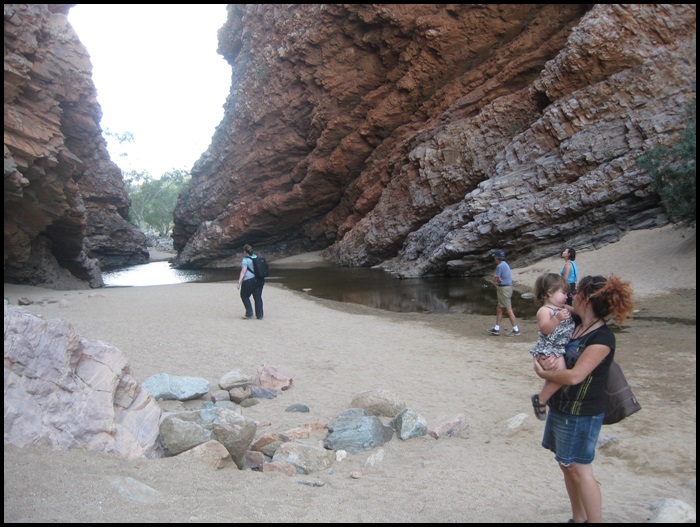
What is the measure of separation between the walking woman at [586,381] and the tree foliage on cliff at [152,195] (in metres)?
71.0

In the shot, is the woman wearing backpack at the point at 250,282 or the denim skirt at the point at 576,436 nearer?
the denim skirt at the point at 576,436

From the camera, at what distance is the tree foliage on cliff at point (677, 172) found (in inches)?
619

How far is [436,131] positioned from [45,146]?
2093cm

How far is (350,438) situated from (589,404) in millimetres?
2519

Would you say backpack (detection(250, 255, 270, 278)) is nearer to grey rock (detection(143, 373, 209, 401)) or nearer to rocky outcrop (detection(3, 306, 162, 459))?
grey rock (detection(143, 373, 209, 401))

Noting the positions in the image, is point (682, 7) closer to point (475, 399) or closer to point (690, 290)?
point (690, 290)

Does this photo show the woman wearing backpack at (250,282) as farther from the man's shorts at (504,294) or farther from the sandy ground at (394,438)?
the man's shorts at (504,294)

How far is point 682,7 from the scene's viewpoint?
21688mm

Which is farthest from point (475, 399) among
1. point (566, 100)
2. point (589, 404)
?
point (566, 100)

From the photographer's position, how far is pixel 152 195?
71875 mm

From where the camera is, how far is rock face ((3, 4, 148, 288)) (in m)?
14.2

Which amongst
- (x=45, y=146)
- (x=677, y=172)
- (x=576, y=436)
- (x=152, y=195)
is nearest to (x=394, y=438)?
(x=576, y=436)

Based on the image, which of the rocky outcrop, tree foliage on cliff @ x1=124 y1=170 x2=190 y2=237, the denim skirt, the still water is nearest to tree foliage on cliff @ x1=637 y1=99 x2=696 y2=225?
the still water

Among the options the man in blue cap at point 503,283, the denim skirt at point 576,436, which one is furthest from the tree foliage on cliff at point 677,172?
the denim skirt at point 576,436
